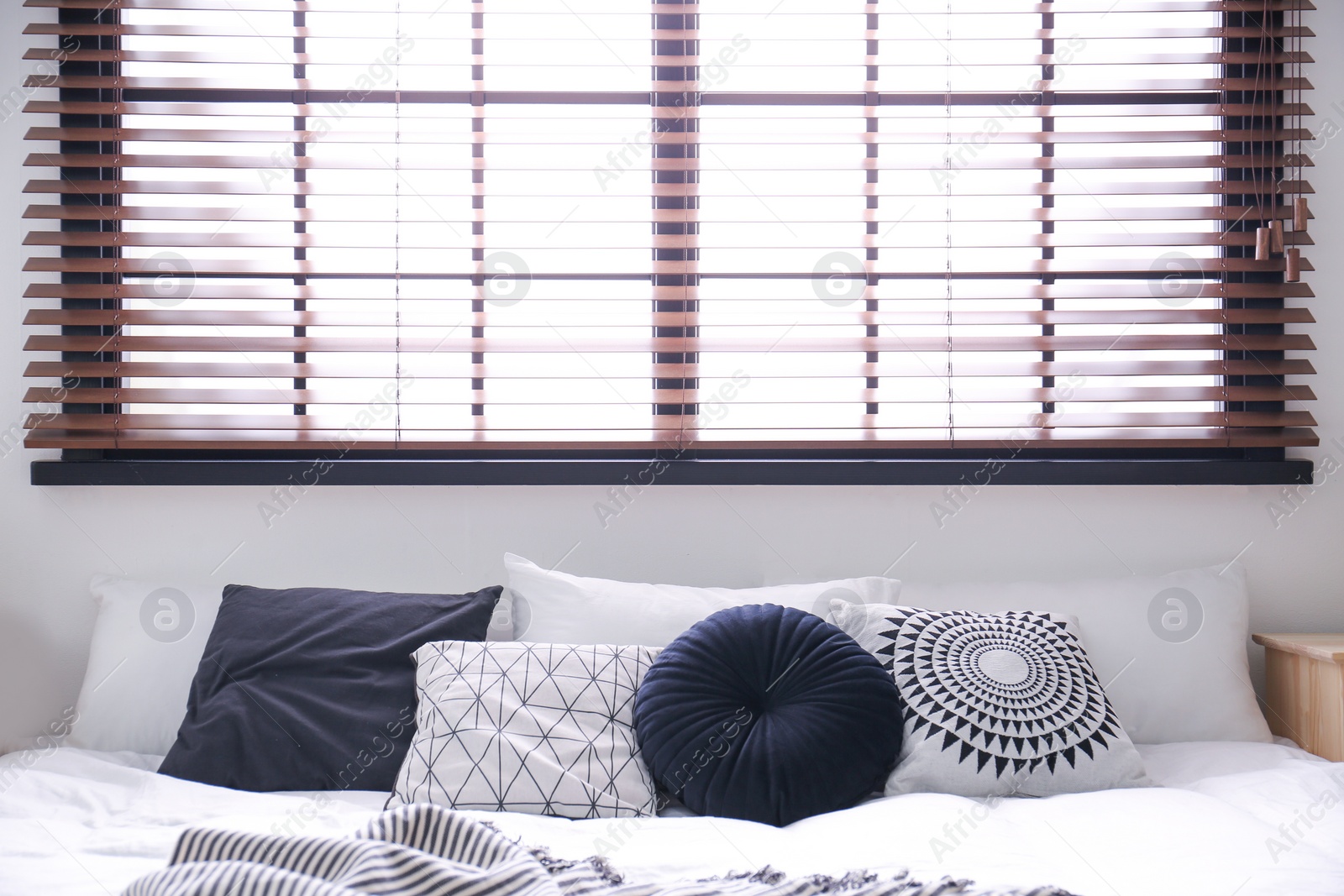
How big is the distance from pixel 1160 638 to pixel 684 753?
1.14m

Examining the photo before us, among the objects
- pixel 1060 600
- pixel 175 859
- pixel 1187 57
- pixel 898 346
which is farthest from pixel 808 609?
pixel 1187 57

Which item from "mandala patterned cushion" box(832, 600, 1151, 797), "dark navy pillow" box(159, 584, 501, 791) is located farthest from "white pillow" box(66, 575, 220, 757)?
"mandala patterned cushion" box(832, 600, 1151, 797)

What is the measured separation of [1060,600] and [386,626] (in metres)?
1.49

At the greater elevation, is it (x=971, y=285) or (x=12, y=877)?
(x=971, y=285)

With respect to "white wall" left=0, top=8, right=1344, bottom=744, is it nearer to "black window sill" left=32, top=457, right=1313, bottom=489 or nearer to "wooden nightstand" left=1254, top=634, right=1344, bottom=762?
"black window sill" left=32, top=457, right=1313, bottom=489

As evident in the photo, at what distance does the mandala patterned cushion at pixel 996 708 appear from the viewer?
57.9 inches

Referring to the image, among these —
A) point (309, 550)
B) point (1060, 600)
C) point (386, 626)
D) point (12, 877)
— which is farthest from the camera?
point (309, 550)

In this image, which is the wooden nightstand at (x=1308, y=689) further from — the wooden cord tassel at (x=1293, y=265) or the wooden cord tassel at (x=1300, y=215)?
the wooden cord tassel at (x=1300, y=215)

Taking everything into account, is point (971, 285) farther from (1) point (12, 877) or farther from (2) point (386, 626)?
(1) point (12, 877)

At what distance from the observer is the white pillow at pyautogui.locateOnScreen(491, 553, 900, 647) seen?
1719mm

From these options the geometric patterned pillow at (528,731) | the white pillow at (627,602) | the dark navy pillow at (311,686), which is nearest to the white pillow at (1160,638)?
the white pillow at (627,602)

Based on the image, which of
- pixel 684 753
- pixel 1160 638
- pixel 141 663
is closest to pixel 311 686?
pixel 141 663

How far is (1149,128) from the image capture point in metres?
2.15

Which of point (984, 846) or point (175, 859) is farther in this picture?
point (984, 846)
